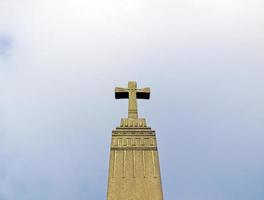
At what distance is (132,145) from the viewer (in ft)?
44.2

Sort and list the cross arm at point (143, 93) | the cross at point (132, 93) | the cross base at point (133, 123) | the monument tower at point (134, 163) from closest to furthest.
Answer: the monument tower at point (134, 163)
the cross base at point (133, 123)
the cross at point (132, 93)
the cross arm at point (143, 93)

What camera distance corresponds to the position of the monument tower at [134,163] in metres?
12.0

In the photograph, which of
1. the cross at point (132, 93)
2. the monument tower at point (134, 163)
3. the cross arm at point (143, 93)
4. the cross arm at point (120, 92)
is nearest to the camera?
the monument tower at point (134, 163)

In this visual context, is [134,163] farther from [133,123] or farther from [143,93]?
[143,93]

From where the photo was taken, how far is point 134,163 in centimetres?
1284

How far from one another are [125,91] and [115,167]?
3.93 metres

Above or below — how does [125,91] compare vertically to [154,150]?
above

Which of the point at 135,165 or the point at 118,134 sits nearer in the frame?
the point at 135,165

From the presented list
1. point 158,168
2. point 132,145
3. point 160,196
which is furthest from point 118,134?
point 160,196

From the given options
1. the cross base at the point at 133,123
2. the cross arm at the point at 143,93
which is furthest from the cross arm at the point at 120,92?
the cross base at the point at 133,123

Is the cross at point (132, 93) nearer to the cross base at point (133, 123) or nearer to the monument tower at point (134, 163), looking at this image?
the monument tower at point (134, 163)

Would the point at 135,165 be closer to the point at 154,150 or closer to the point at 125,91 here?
the point at 154,150

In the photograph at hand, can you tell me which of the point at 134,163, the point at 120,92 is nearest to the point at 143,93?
the point at 120,92

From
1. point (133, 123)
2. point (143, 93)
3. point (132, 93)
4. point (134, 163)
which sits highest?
point (143, 93)
